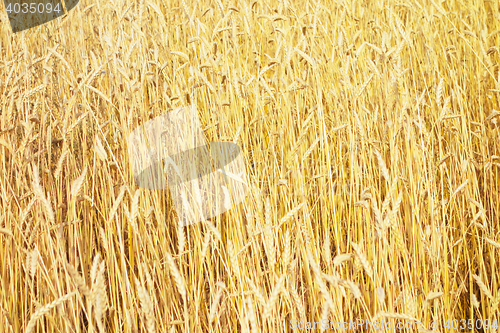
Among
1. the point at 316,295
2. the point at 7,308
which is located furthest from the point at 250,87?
the point at 7,308

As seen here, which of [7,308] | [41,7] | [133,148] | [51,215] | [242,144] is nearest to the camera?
[51,215]

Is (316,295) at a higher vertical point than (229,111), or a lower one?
lower

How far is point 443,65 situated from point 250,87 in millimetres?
1038

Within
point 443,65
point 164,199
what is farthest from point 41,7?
point 443,65

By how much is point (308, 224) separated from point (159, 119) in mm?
616

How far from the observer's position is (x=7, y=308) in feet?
2.51

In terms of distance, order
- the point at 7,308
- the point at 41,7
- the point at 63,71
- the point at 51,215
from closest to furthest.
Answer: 1. the point at 51,215
2. the point at 7,308
3. the point at 63,71
4. the point at 41,7

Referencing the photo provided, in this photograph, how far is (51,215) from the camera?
607 mm

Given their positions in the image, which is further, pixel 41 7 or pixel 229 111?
pixel 41 7

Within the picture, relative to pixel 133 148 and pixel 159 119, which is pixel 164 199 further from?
pixel 159 119

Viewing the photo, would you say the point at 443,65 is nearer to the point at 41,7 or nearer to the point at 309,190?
the point at 309,190

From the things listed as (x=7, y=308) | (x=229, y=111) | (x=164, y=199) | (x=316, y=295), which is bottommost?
(x=316, y=295)

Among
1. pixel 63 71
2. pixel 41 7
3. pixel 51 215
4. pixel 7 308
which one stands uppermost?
pixel 41 7

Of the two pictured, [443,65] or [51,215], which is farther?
[443,65]
